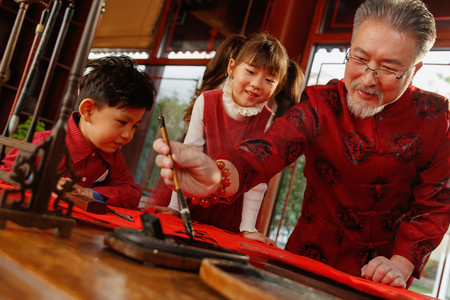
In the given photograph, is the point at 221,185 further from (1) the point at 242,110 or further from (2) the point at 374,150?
(1) the point at 242,110

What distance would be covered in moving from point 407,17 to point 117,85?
120 cm

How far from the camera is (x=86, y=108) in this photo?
1.79 m

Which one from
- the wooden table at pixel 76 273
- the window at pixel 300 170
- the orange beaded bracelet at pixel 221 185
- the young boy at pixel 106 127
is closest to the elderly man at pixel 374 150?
the orange beaded bracelet at pixel 221 185

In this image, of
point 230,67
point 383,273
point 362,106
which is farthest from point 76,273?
point 230,67

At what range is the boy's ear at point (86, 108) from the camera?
69.9 inches

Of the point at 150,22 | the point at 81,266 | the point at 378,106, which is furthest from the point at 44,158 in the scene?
the point at 150,22

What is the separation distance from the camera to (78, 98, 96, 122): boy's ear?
5.82 feet

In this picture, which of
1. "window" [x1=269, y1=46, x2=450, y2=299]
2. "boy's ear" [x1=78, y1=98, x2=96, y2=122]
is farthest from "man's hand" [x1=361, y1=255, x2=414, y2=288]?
"window" [x1=269, y1=46, x2=450, y2=299]

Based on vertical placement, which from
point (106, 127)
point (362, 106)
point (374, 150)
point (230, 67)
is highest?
point (230, 67)

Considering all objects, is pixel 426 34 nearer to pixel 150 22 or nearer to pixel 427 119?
pixel 427 119

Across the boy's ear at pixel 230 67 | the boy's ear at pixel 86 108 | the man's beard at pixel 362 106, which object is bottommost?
the boy's ear at pixel 86 108

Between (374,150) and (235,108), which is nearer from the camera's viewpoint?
(374,150)

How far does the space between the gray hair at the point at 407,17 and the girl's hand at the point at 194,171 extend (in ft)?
2.66

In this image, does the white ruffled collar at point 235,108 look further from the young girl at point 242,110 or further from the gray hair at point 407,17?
the gray hair at point 407,17
